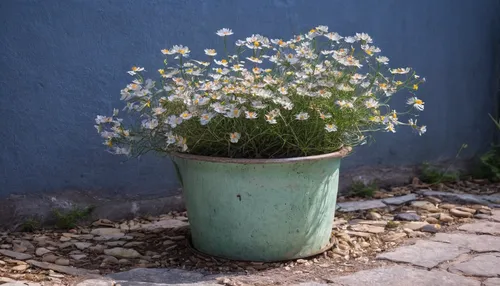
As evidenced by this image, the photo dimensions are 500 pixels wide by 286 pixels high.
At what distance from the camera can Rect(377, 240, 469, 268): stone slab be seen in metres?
3.31

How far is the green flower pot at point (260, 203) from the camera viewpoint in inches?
123

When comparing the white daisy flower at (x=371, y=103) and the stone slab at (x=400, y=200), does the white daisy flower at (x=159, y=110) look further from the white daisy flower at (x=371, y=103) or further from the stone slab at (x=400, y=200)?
the stone slab at (x=400, y=200)

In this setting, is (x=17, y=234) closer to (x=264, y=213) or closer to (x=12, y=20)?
(x=12, y=20)

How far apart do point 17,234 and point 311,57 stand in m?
1.79

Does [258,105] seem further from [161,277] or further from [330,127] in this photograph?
[161,277]

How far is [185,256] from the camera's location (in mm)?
3402

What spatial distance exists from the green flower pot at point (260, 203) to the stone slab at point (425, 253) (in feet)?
1.29

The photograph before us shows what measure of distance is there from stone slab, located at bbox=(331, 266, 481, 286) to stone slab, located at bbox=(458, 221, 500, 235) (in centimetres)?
84

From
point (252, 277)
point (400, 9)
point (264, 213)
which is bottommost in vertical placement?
point (252, 277)

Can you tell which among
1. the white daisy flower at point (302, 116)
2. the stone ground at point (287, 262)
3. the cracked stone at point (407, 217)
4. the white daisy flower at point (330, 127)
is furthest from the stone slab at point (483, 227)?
the white daisy flower at point (302, 116)

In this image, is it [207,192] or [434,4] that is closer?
[207,192]

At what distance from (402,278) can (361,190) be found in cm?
172

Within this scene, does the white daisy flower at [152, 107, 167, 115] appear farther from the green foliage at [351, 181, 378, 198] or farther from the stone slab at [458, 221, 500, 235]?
the green foliage at [351, 181, 378, 198]

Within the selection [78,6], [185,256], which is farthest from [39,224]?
[78,6]
